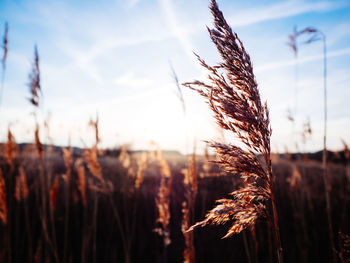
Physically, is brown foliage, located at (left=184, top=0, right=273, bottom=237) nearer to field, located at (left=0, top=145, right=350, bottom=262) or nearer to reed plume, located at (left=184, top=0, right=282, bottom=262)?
reed plume, located at (left=184, top=0, right=282, bottom=262)

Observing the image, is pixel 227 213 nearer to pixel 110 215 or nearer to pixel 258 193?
pixel 258 193

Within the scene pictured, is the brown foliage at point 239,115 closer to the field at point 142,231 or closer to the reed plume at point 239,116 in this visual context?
the reed plume at point 239,116

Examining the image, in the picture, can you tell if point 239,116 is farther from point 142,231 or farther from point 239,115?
point 142,231

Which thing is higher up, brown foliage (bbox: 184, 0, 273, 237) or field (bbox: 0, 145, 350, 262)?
brown foliage (bbox: 184, 0, 273, 237)

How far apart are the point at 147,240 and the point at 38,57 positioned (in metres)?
3.31

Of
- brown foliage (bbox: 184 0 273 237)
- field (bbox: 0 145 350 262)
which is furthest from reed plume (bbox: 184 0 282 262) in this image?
field (bbox: 0 145 350 262)

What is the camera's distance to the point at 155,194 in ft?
16.9

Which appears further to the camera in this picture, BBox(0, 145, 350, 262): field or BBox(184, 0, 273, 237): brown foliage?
BBox(0, 145, 350, 262): field

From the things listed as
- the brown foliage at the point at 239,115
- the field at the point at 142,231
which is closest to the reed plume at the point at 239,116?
the brown foliage at the point at 239,115

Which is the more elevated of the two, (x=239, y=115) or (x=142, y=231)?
(x=239, y=115)

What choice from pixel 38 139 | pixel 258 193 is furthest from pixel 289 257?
pixel 38 139

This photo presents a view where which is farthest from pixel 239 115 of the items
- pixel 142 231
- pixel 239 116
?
pixel 142 231

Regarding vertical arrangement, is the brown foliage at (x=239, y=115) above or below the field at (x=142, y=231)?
above

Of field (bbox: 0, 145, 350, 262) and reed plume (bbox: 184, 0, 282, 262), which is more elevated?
reed plume (bbox: 184, 0, 282, 262)
